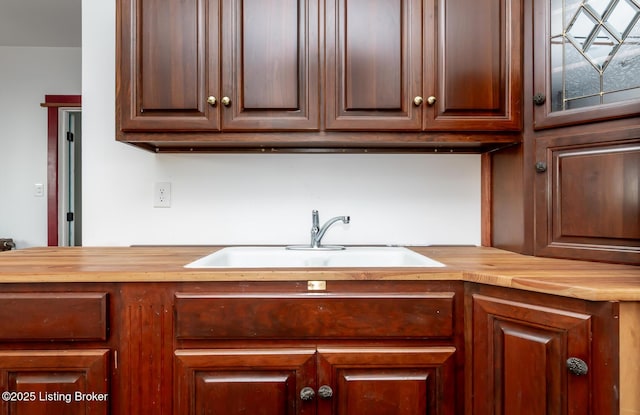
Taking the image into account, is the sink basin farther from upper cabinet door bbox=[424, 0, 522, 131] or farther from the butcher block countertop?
upper cabinet door bbox=[424, 0, 522, 131]

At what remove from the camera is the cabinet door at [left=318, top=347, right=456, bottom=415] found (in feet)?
3.31

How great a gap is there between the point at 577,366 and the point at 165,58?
4.81 ft

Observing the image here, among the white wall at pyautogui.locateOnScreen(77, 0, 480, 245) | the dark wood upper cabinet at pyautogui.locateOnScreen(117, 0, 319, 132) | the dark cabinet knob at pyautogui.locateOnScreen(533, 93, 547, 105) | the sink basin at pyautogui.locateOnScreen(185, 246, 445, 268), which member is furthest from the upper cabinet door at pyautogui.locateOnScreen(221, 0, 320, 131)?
the dark cabinet knob at pyautogui.locateOnScreen(533, 93, 547, 105)

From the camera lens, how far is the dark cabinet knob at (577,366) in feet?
2.78

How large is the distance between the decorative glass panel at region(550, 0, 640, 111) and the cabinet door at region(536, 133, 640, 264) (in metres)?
0.13

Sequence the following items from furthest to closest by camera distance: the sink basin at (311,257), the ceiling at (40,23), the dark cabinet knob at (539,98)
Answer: the ceiling at (40,23) < the sink basin at (311,257) < the dark cabinet knob at (539,98)

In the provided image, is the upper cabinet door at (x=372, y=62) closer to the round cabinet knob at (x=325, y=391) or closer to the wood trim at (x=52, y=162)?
the round cabinet knob at (x=325, y=391)

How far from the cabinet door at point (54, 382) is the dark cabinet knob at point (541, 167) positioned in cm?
145

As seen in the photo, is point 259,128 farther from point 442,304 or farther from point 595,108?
point 595,108

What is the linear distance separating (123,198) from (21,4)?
81.2 inches

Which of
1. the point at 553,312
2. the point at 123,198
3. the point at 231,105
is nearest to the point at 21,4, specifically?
the point at 123,198

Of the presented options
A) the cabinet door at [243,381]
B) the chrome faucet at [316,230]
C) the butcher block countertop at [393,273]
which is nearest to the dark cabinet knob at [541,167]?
→ the butcher block countertop at [393,273]

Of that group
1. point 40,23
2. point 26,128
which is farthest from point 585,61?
point 26,128

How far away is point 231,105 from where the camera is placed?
4.17 ft
